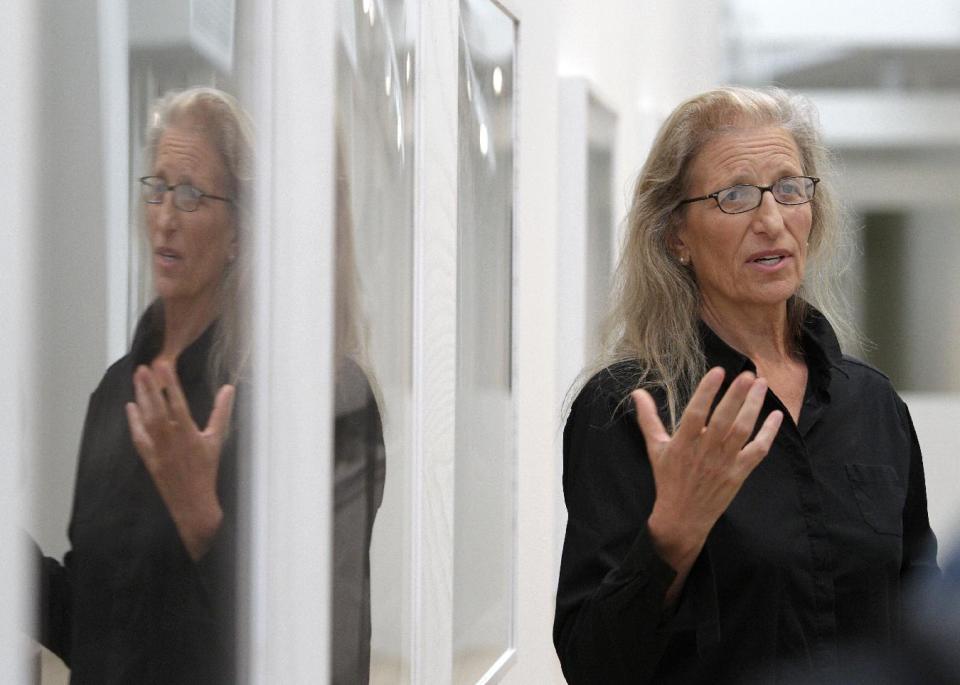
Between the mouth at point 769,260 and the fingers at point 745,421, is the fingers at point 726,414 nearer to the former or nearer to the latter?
the fingers at point 745,421

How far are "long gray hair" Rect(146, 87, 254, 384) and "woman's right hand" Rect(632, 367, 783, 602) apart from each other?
0.58 metres

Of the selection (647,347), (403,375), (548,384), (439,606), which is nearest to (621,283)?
(647,347)

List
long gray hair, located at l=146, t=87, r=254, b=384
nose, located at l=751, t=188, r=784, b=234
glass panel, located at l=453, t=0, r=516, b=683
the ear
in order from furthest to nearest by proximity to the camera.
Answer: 1. glass panel, located at l=453, t=0, r=516, b=683
2. the ear
3. nose, located at l=751, t=188, r=784, b=234
4. long gray hair, located at l=146, t=87, r=254, b=384

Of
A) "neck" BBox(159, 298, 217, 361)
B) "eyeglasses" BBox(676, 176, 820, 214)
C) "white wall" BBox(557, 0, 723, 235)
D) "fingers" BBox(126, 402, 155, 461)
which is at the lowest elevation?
"fingers" BBox(126, 402, 155, 461)

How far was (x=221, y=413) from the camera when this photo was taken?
158cm

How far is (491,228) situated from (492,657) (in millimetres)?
1004

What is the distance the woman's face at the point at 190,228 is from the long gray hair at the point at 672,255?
83 centimetres

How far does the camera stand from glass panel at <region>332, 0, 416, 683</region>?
76.1 inches

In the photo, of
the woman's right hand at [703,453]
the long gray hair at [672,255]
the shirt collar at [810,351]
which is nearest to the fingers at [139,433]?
the woman's right hand at [703,453]

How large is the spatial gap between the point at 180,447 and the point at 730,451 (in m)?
0.79

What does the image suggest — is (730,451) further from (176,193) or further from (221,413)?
(176,193)

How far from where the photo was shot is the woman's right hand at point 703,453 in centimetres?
184

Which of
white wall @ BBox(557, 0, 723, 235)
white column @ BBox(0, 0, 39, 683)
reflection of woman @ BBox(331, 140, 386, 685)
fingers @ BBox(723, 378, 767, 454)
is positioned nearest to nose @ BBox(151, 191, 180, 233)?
white column @ BBox(0, 0, 39, 683)

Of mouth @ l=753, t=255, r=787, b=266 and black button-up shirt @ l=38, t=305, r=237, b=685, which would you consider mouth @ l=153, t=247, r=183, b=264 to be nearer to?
→ black button-up shirt @ l=38, t=305, r=237, b=685
